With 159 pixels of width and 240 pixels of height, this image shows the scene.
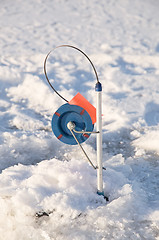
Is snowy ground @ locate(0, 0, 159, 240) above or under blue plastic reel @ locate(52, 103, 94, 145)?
under

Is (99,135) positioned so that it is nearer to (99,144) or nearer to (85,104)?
(99,144)

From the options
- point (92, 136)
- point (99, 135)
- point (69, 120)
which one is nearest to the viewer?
point (99, 135)

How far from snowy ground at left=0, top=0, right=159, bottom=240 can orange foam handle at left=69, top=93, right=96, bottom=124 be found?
0.52m

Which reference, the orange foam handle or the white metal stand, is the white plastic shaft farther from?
the orange foam handle

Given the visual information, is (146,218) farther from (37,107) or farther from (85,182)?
(37,107)

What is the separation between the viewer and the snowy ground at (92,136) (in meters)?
2.04

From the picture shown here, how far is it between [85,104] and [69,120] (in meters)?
0.17

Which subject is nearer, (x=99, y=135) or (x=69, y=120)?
(x=99, y=135)

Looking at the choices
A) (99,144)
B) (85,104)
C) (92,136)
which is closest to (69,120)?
(85,104)

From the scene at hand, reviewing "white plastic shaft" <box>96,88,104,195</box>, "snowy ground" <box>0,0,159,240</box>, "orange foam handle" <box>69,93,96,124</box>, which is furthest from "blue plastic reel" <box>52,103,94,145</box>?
"snowy ground" <box>0,0,159,240</box>

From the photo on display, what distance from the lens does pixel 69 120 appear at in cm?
207

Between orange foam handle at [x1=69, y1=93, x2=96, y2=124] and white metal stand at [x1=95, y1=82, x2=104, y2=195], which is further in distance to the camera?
orange foam handle at [x1=69, y1=93, x2=96, y2=124]

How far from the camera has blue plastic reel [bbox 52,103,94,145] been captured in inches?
80.0

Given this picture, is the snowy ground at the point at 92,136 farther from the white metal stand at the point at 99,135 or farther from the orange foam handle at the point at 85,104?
the orange foam handle at the point at 85,104
